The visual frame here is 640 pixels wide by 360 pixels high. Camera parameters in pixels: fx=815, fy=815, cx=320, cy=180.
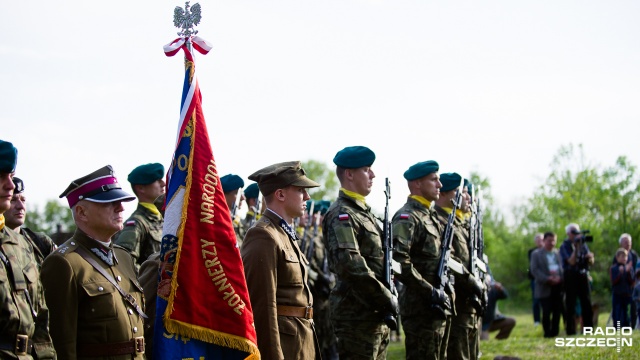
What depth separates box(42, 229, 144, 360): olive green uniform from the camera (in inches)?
177

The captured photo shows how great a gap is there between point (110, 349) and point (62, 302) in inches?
14.9

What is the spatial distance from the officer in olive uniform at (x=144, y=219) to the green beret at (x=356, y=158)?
1.86 metres

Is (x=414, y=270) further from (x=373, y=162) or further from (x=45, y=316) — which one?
(x=45, y=316)

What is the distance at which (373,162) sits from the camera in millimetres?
7629

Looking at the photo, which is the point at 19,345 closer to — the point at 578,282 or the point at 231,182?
the point at 231,182

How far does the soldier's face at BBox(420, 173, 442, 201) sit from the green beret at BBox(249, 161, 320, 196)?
3.09 meters

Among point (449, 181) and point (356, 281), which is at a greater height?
point (449, 181)

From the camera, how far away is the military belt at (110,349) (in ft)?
14.9

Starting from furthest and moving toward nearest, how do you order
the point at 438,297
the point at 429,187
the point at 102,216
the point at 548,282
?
the point at 548,282 → the point at 429,187 → the point at 438,297 → the point at 102,216

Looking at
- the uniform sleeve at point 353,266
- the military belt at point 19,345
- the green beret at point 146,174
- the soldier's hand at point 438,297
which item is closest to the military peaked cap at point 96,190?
the military belt at point 19,345

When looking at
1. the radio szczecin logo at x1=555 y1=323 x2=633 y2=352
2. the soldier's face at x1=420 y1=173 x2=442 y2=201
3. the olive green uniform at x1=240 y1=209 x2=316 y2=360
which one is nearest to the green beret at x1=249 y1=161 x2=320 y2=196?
the olive green uniform at x1=240 y1=209 x2=316 y2=360

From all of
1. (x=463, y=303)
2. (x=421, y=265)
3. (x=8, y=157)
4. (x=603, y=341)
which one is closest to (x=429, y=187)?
(x=421, y=265)

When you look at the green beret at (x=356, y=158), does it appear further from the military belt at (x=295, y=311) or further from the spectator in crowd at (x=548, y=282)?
the spectator in crowd at (x=548, y=282)

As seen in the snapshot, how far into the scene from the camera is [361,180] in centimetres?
758
